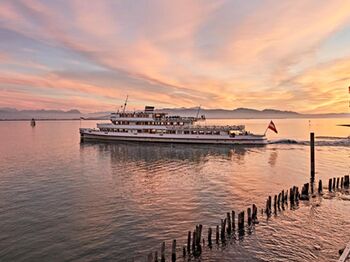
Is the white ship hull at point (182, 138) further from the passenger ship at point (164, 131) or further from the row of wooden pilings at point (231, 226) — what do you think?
the row of wooden pilings at point (231, 226)

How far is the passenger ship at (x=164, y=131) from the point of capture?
→ 245 feet

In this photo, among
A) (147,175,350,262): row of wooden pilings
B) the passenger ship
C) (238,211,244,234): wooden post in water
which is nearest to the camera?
(147,175,350,262): row of wooden pilings

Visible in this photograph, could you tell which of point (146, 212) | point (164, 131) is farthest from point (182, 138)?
point (146, 212)

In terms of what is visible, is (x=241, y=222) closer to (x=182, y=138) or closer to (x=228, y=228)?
(x=228, y=228)

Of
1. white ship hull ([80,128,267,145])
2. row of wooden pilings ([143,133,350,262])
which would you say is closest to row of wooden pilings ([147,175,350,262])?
row of wooden pilings ([143,133,350,262])

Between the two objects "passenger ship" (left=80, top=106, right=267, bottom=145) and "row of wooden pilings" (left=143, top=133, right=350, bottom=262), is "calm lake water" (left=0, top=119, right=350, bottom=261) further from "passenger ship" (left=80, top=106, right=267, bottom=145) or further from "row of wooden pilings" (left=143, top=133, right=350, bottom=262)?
"passenger ship" (left=80, top=106, right=267, bottom=145)

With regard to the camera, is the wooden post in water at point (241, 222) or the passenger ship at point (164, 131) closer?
the wooden post in water at point (241, 222)

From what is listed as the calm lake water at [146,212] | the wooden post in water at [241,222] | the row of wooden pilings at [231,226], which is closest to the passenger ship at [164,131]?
the calm lake water at [146,212]

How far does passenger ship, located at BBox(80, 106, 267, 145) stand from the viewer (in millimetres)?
74688

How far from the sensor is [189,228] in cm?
1919

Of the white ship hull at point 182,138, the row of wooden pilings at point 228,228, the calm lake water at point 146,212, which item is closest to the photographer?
the row of wooden pilings at point 228,228

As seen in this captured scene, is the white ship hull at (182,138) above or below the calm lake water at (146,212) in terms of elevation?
above

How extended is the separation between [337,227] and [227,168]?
2428cm

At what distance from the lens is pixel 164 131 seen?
259 feet
